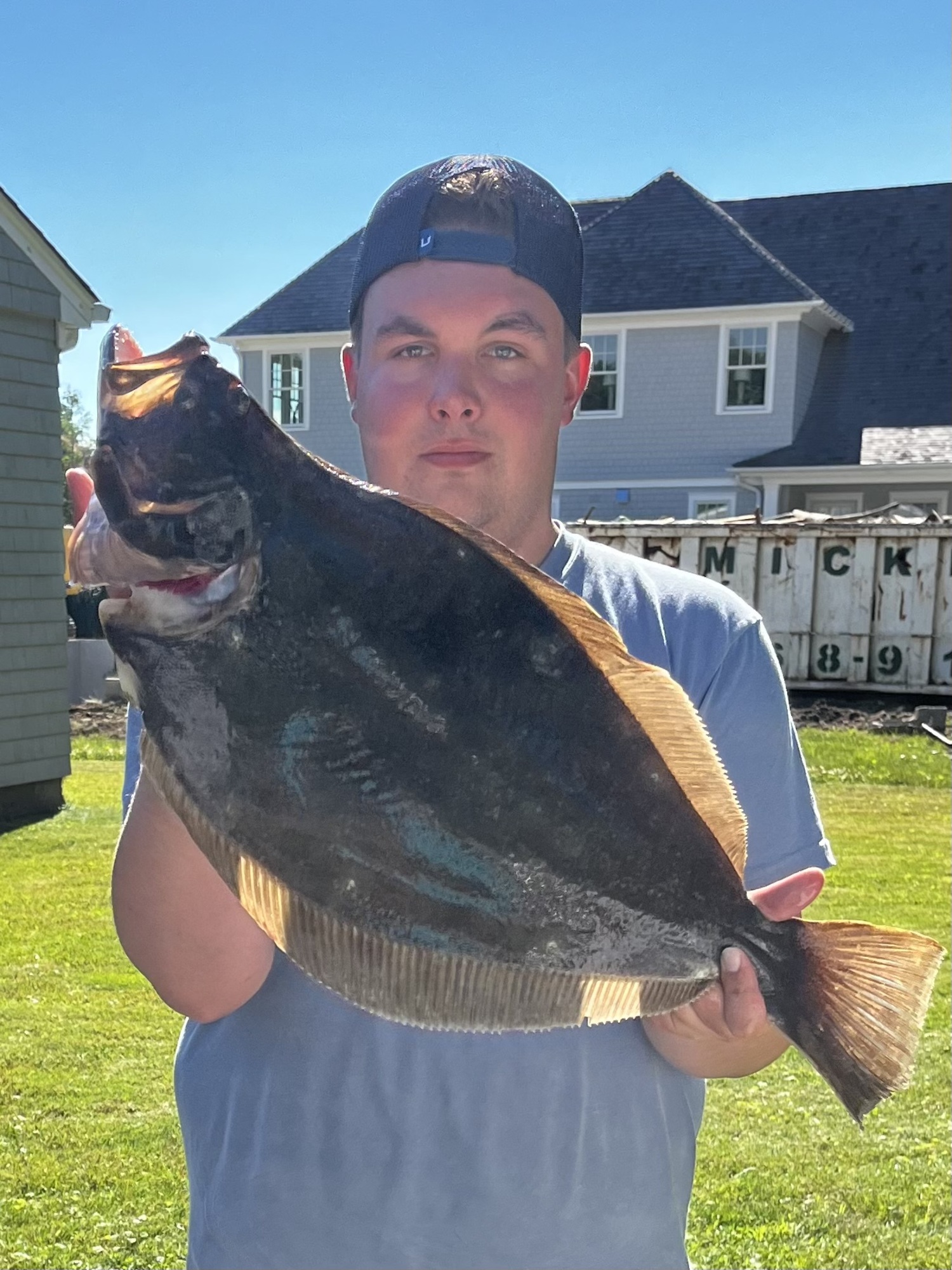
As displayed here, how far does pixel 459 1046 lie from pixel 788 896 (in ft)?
1.98

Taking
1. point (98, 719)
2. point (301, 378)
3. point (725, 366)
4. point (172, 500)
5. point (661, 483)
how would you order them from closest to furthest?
point (172, 500) → point (98, 719) → point (725, 366) → point (661, 483) → point (301, 378)

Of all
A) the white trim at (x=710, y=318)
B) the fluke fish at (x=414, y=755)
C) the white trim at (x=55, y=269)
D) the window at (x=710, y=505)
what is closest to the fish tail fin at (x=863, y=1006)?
the fluke fish at (x=414, y=755)

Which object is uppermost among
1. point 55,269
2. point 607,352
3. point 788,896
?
point 607,352

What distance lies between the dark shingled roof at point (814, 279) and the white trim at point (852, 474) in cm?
20

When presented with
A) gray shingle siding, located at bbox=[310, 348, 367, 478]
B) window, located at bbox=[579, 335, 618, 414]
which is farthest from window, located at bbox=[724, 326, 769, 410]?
gray shingle siding, located at bbox=[310, 348, 367, 478]

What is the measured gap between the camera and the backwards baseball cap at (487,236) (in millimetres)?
1816

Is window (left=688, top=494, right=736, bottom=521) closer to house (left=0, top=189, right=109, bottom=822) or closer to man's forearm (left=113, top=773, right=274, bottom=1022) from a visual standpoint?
house (left=0, top=189, right=109, bottom=822)

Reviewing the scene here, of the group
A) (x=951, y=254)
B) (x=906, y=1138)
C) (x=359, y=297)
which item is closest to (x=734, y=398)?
(x=951, y=254)

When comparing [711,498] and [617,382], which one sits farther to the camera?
[617,382]

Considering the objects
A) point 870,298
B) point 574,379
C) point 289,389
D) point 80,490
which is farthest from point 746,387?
point 80,490

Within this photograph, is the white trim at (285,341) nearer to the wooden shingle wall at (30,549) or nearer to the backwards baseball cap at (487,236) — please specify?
the wooden shingle wall at (30,549)

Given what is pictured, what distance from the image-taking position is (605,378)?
2150 cm

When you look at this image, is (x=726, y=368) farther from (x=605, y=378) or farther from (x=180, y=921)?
(x=180, y=921)

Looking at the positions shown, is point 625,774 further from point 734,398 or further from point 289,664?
point 734,398
